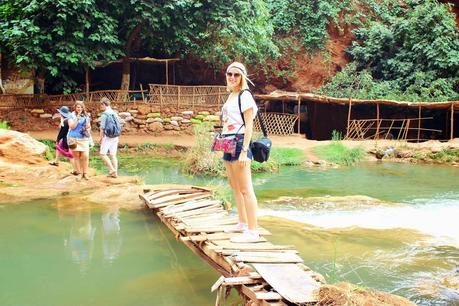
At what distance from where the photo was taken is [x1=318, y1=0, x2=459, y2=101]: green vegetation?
18328 mm

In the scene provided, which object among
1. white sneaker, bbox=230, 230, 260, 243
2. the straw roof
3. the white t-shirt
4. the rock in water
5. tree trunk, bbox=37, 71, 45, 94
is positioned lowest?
white sneaker, bbox=230, 230, 260, 243

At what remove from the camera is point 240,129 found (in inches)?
184

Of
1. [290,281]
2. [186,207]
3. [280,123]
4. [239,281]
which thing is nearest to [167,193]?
[186,207]

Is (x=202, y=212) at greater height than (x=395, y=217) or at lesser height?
greater

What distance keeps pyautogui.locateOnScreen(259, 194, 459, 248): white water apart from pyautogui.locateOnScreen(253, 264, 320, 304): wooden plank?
3475mm

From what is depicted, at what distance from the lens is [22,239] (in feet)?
20.6

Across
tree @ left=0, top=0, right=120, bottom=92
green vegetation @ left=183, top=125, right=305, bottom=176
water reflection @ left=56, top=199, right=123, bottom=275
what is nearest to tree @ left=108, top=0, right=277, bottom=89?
tree @ left=0, top=0, right=120, bottom=92

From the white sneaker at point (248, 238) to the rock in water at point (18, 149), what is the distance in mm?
6348

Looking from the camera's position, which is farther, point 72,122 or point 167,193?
point 72,122

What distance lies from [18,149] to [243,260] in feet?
23.4

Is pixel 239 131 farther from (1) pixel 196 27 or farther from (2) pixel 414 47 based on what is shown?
(2) pixel 414 47

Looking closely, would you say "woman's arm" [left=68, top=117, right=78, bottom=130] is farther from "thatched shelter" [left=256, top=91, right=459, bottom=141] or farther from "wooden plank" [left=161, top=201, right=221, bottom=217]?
"thatched shelter" [left=256, top=91, right=459, bottom=141]

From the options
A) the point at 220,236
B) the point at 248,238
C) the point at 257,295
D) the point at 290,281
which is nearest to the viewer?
the point at 257,295

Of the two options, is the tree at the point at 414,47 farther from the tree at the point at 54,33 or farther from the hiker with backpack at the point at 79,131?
the hiker with backpack at the point at 79,131
